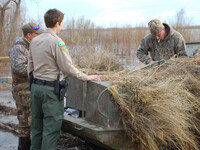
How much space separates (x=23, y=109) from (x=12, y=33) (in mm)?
11922

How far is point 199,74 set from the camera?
352 centimetres

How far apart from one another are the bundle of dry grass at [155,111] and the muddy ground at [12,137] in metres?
1.34

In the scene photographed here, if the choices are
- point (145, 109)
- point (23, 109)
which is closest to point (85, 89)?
point (145, 109)

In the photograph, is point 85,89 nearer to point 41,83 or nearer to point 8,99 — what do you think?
point 41,83

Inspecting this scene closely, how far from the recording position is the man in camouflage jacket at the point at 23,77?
3625mm

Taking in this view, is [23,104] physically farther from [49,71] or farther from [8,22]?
[8,22]

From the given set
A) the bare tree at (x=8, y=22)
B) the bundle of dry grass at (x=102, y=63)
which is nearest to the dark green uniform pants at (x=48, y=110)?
the bundle of dry grass at (x=102, y=63)

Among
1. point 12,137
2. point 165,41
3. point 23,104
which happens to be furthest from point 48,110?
point 165,41

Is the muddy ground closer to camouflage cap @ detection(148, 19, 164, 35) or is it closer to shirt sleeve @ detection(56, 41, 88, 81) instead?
shirt sleeve @ detection(56, 41, 88, 81)

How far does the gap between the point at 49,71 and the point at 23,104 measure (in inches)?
46.1

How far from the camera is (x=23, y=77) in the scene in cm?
382

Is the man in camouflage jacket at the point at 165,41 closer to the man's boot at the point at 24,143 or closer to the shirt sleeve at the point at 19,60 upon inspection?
the shirt sleeve at the point at 19,60

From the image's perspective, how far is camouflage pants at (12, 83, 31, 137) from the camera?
150 inches

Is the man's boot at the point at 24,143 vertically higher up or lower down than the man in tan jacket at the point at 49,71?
lower down
